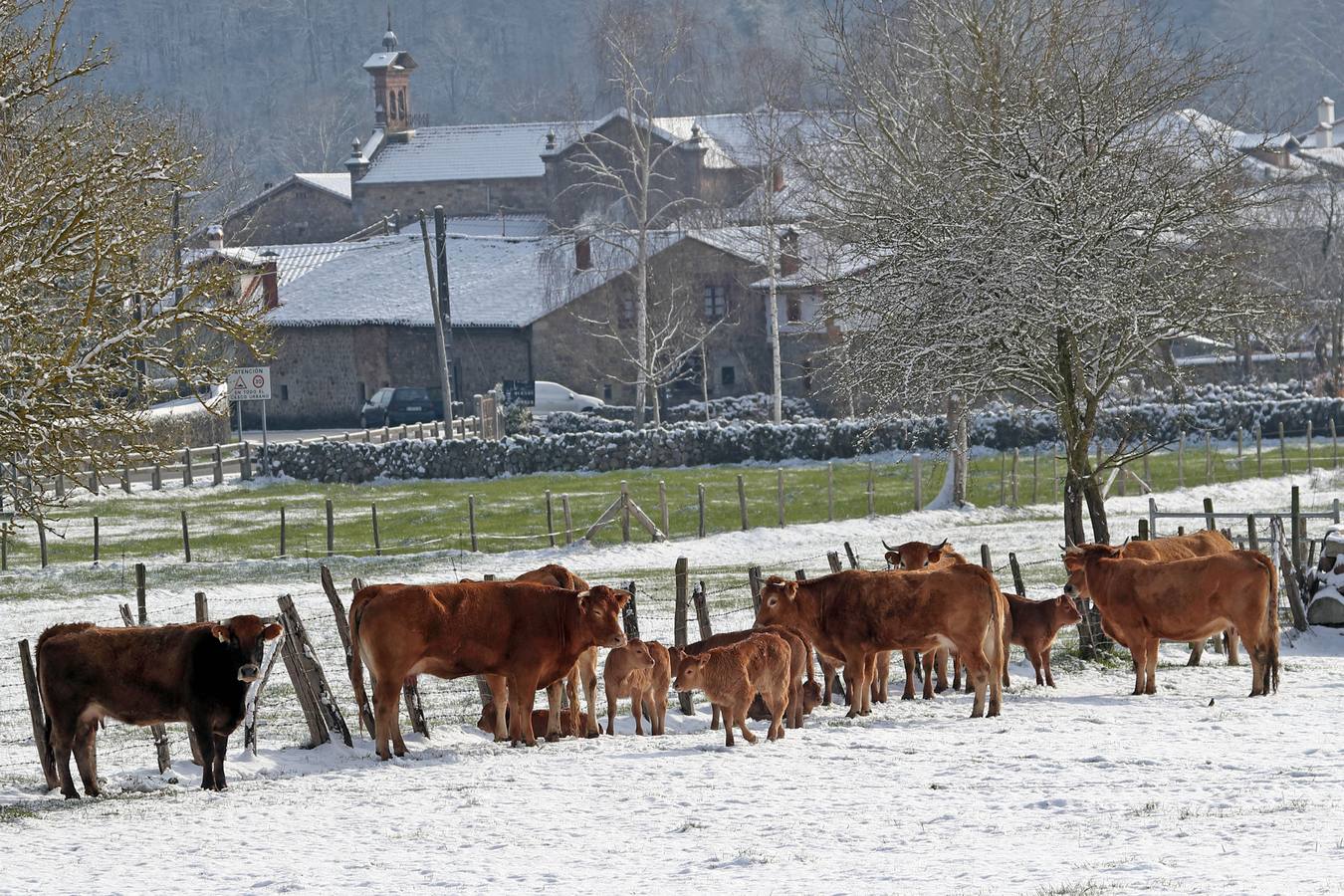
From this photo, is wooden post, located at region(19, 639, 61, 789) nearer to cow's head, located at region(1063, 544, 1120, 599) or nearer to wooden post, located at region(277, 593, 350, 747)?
wooden post, located at region(277, 593, 350, 747)

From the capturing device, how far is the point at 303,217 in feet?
319

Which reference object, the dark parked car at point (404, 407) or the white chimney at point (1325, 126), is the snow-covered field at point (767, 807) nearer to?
the dark parked car at point (404, 407)

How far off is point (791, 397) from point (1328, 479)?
91.5ft

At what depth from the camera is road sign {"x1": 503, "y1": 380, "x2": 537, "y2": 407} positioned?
→ 6106cm

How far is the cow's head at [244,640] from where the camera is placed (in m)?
11.8

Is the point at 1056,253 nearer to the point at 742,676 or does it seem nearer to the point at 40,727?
the point at 742,676

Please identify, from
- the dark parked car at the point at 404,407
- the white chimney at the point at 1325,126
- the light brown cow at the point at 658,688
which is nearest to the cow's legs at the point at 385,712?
the light brown cow at the point at 658,688

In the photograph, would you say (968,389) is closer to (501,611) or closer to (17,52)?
(501,611)

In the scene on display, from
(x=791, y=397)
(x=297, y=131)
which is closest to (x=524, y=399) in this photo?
(x=791, y=397)

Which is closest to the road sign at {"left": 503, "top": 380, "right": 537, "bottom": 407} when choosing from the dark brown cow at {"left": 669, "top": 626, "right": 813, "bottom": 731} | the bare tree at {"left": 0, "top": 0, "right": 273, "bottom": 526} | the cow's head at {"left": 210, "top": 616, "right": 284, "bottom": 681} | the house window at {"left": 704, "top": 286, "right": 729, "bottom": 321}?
the house window at {"left": 704, "top": 286, "right": 729, "bottom": 321}

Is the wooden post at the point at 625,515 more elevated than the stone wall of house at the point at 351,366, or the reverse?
the stone wall of house at the point at 351,366

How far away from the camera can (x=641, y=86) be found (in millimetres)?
52781

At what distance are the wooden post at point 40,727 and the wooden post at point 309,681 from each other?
5.64 ft

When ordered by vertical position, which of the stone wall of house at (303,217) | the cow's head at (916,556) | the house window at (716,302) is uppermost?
the stone wall of house at (303,217)
